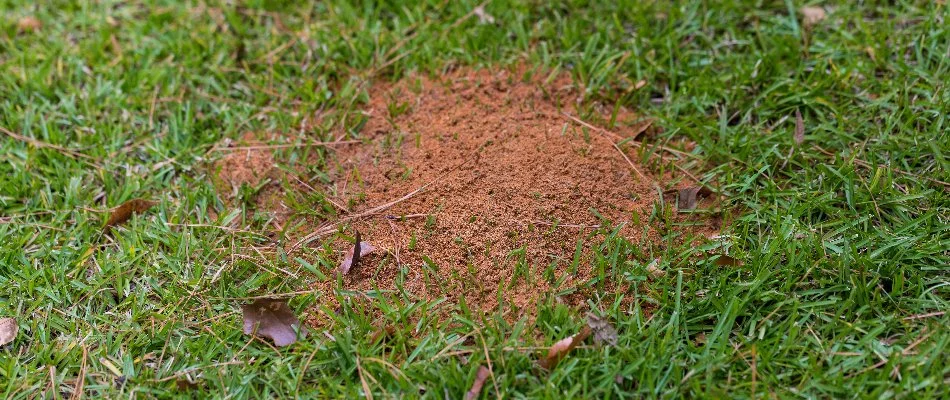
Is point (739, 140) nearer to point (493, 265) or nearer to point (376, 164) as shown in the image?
point (493, 265)

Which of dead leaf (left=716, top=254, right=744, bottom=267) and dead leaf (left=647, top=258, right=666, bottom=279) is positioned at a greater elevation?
dead leaf (left=716, top=254, right=744, bottom=267)

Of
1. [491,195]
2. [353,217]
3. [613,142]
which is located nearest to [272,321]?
[353,217]

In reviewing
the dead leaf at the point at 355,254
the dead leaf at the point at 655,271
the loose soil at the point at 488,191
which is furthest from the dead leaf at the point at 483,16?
the dead leaf at the point at 655,271

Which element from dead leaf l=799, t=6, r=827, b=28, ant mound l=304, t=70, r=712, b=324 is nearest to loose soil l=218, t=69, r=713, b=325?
ant mound l=304, t=70, r=712, b=324

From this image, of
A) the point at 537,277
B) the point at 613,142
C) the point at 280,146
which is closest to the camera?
the point at 537,277

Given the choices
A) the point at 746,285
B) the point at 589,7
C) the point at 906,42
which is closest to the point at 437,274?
the point at 746,285

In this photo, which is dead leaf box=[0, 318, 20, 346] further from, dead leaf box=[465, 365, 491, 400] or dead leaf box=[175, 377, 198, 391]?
dead leaf box=[465, 365, 491, 400]

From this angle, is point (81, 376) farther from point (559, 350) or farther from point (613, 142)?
point (613, 142)
